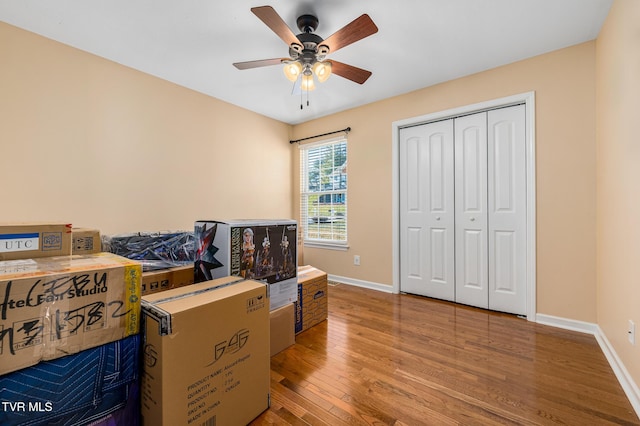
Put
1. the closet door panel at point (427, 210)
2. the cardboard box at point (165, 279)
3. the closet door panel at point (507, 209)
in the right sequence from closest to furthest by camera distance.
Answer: the cardboard box at point (165, 279), the closet door panel at point (507, 209), the closet door panel at point (427, 210)

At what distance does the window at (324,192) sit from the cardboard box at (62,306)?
3148 millimetres

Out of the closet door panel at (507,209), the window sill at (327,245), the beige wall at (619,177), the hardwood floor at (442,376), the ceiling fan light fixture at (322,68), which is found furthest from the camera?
Result: the window sill at (327,245)

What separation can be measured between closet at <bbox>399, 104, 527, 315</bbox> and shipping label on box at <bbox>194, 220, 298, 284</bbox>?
75.5 inches

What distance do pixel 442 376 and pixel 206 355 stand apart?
58.9 inches

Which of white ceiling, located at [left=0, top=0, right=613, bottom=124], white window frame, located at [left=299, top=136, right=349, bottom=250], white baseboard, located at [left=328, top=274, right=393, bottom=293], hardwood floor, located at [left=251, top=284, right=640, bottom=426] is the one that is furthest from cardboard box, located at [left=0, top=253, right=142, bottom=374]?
white window frame, located at [left=299, top=136, right=349, bottom=250]

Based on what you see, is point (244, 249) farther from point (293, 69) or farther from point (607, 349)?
point (607, 349)

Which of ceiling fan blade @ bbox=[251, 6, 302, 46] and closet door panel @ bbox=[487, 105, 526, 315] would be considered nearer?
ceiling fan blade @ bbox=[251, 6, 302, 46]

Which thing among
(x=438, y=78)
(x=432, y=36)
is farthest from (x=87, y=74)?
(x=438, y=78)

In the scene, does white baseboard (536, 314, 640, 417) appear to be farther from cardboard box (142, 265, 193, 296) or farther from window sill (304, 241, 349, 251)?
cardboard box (142, 265, 193, 296)

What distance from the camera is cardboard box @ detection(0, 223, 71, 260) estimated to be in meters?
Result: 1.11

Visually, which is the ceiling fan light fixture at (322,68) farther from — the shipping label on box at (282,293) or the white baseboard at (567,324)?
the white baseboard at (567,324)

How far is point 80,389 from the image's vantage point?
38.0 inches

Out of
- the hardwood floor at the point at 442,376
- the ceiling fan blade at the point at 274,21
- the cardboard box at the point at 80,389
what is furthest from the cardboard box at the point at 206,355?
the ceiling fan blade at the point at 274,21

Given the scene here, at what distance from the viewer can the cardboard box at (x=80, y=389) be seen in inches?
33.5
